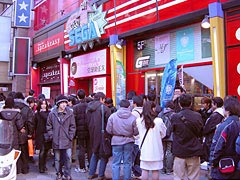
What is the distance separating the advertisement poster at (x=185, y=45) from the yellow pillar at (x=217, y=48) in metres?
1.37

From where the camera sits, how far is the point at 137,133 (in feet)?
19.5

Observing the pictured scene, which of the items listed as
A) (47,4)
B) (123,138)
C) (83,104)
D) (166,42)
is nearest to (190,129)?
(123,138)

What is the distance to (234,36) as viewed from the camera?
8125mm

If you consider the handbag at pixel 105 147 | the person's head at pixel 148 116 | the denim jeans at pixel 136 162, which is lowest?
the denim jeans at pixel 136 162

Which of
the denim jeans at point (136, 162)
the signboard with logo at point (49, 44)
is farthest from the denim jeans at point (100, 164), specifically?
the signboard with logo at point (49, 44)

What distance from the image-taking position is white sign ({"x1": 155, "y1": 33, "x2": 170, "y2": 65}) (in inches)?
411

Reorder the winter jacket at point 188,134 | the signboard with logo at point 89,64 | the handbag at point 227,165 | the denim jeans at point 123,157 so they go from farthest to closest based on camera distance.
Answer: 1. the signboard with logo at point 89,64
2. the denim jeans at point 123,157
3. the winter jacket at point 188,134
4. the handbag at point 227,165

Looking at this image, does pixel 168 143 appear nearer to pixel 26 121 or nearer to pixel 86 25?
pixel 26 121

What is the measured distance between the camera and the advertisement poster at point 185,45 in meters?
9.55

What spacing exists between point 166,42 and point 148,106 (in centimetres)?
542

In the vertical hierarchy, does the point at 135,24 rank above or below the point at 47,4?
below

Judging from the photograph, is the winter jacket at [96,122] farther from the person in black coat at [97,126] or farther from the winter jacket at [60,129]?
the winter jacket at [60,129]

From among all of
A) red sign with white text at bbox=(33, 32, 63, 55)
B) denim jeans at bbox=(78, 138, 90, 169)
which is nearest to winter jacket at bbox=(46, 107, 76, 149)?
denim jeans at bbox=(78, 138, 90, 169)

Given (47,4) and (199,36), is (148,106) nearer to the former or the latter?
(199,36)
